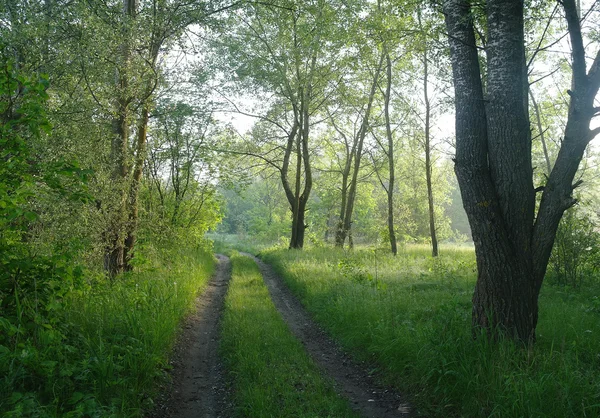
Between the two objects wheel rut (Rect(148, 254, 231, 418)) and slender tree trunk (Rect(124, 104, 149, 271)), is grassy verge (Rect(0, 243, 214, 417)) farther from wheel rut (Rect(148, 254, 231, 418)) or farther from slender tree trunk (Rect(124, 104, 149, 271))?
slender tree trunk (Rect(124, 104, 149, 271))

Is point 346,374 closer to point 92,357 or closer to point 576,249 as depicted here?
point 92,357

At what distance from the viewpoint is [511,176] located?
208 inches

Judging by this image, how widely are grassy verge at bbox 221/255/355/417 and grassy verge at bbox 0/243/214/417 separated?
1106 mm

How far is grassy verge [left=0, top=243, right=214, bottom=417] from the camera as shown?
3844mm

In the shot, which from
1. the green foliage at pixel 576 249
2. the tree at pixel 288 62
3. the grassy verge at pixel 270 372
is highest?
the tree at pixel 288 62

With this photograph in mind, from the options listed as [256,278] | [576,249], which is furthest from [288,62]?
[576,249]

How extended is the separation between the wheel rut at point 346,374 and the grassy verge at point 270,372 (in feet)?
0.99

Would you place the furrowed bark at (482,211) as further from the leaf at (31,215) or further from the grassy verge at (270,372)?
the leaf at (31,215)

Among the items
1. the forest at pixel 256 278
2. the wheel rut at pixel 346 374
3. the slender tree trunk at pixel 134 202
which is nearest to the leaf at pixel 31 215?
the forest at pixel 256 278

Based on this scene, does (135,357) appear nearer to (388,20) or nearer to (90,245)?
(90,245)

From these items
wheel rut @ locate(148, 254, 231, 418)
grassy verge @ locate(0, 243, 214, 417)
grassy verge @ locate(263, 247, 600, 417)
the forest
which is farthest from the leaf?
grassy verge @ locate(263, 247, 600, 417)

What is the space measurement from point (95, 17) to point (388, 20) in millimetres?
9736

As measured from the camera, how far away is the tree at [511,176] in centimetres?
515

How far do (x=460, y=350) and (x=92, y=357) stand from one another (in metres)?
4.49
